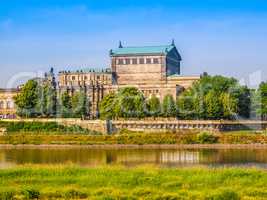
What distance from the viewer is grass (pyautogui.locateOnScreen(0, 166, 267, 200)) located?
20.7 meters

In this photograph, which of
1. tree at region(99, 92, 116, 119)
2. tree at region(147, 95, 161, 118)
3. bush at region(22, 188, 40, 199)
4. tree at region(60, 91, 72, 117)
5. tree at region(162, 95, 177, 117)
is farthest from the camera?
tree at region(60, 91, 72, 117)

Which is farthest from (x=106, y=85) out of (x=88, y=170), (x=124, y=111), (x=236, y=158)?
(x=88, y=170)

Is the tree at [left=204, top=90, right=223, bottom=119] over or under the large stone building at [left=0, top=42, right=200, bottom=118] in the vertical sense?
under

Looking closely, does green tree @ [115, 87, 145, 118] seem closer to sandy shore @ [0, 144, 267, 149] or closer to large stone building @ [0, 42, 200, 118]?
sandy shore @ [0, 144, 267, 149]

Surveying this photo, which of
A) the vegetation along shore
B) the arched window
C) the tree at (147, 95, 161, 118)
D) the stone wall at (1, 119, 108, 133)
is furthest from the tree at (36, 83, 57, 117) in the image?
the arched window

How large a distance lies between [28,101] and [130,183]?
62146 mm

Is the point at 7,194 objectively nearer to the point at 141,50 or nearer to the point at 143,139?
the point at 143,139

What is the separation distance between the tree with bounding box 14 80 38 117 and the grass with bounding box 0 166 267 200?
56914 mm

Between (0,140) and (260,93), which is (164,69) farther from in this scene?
(0,140)

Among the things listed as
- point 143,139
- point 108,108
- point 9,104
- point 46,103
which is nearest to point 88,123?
point 108,108

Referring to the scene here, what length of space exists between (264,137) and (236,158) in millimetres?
17635

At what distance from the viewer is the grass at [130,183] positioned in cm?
2070

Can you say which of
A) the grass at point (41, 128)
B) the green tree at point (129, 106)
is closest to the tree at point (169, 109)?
the green tree at point (129, 106)

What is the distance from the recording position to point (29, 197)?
20578 millimetres
